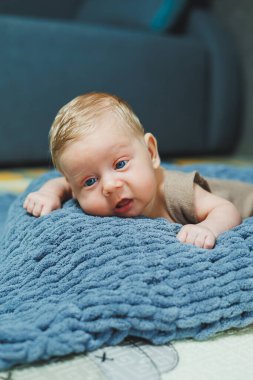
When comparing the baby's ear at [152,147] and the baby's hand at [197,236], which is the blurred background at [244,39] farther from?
the baby's hand at [197,236]

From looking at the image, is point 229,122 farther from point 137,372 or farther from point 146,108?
point 137,372

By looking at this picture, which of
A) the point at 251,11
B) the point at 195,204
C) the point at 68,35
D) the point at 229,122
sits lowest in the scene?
the point at 229,122

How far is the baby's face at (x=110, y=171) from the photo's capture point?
816 millimetres

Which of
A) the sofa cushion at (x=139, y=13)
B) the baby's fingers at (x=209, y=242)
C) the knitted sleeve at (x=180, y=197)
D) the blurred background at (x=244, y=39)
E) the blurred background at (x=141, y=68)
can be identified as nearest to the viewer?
the baby's fingers at (x=209, y=242)

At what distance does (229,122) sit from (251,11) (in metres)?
0.52

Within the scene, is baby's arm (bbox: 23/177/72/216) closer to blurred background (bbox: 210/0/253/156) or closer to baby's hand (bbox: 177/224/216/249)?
baby's hand (bbox: 177/224/216/249)

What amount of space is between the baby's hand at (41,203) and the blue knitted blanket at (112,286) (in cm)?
7

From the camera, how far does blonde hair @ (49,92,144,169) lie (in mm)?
833

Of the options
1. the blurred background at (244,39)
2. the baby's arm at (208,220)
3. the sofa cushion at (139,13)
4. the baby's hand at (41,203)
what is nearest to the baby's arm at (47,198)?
the baby's hand at (41,203)

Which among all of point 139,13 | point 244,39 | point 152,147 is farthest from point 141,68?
point 152,147

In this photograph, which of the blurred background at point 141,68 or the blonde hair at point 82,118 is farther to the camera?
the blurred background at point 141,68

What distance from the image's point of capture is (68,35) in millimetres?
2021

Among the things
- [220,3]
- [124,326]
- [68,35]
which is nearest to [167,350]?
[124,326]

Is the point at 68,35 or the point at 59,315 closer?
the point at 59,315
